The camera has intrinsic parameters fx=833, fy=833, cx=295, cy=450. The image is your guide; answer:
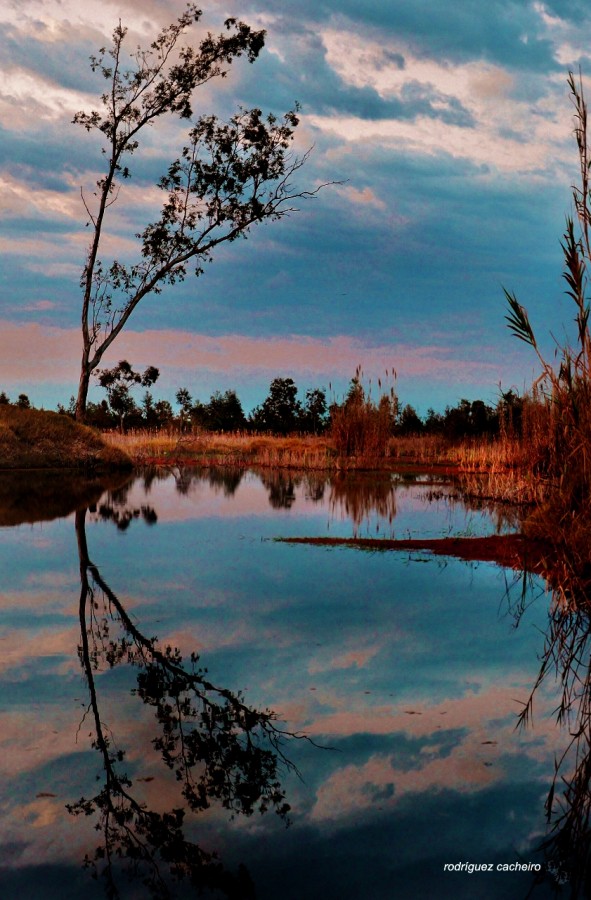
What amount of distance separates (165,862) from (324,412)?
44376mm

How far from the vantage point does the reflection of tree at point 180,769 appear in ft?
8.80

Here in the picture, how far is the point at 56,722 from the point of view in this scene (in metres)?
3.96

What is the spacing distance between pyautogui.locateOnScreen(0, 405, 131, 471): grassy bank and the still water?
1368 cm

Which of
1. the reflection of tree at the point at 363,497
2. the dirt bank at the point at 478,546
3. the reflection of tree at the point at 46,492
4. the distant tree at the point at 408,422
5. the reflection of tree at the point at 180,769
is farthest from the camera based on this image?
the distant tree at the point at 408,422

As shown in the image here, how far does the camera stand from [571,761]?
3641 mm

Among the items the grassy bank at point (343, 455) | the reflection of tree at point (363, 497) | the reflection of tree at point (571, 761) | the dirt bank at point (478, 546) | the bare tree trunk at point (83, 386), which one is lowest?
the reflection of tree at point (571, 761)

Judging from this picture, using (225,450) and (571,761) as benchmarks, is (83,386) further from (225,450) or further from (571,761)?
(571,761)

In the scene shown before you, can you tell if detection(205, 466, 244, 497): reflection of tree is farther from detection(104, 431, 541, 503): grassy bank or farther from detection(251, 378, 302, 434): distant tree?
detection(251, 378, 302, 434): distant tree

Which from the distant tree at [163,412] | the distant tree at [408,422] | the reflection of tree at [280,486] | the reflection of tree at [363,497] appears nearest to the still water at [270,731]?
the reflection of tree at [363,497]

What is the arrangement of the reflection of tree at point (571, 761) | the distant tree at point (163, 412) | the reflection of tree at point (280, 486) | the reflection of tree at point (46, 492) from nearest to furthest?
1. the reflection of tree at point (571, 761)
2. the reflection of tree at point (46, 492)
3. the reflection of tree at point (280, 486)
4. the distant tree at point (163, 412)

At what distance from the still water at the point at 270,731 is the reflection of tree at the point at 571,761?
0.21ft

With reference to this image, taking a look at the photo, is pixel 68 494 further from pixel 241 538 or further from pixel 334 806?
pixel 334 806

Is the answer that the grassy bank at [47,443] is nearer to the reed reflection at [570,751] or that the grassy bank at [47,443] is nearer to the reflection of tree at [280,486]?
the reflection of tree at [280,486]

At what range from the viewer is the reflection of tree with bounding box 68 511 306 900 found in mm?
2684
